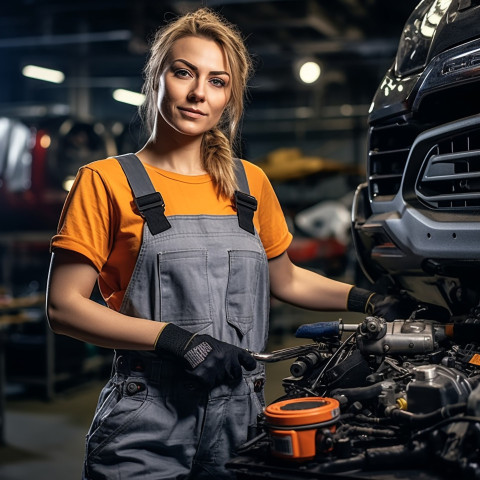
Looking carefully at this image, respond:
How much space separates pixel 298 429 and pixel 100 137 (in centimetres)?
635

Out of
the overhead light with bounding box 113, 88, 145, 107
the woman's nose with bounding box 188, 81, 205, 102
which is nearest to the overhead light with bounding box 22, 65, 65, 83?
the overhead light with bounding box 113, 88, 145, 107

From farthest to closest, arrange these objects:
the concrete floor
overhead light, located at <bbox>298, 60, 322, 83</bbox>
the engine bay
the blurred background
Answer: overhead light, located at <bbox>298, 60, 322, 83</bbox>
the blurred background
the concrete floor
the engine bay

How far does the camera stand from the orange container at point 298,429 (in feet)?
3.95

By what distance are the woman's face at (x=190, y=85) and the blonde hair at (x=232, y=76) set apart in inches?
0.9

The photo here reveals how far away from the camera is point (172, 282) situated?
1547 mm

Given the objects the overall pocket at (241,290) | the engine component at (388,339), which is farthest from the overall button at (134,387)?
the engine component at (388,339)

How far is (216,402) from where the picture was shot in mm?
1542

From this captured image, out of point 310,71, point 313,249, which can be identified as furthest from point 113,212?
point 310,71

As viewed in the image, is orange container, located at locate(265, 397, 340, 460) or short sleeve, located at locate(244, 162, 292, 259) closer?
orange container, located at locate(265, 397, 340, 460)

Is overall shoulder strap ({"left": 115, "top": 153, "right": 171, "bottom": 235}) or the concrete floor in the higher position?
overall shoulder strap ({"left": 115, "top": 153, "right": 171, "bottom": 235})

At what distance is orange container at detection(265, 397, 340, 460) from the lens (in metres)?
1.21

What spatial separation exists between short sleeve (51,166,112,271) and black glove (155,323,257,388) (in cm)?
25

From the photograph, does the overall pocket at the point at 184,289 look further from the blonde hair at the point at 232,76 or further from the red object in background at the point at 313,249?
the red object in background at the point at 313,249

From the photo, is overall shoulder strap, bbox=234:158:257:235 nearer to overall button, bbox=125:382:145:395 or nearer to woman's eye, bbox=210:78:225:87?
woman's eye, bbox=210:78:225:87
